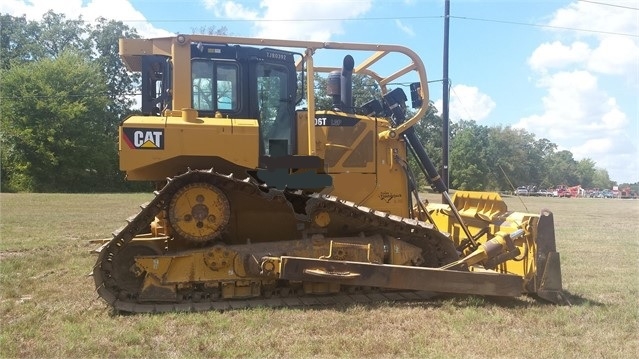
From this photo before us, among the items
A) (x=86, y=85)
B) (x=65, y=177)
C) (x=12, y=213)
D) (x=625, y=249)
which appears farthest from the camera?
(x=86, y=85)

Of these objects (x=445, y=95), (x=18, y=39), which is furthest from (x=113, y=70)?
(x=445, y=95)

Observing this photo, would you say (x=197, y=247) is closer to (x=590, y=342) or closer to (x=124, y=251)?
(x=124, y=251)

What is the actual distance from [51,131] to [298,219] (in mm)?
45412

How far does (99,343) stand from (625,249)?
39.7 feet

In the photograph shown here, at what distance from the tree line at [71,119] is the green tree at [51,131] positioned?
77 millimetres

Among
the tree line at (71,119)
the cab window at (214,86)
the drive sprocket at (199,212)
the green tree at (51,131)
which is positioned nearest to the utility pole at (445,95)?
the cab window at (214,86)

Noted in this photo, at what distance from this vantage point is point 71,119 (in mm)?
47125

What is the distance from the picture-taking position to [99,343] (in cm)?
520

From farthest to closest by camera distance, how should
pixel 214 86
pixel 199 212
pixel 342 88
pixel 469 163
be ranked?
1. pixel 469 163
2. pixel 342 88
3. pixel 214 86
4. pixel 199 212

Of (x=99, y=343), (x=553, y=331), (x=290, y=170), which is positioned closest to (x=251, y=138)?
(x=290, y=170)

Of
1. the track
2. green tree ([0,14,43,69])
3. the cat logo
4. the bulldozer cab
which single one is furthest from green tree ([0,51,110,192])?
the cat logo

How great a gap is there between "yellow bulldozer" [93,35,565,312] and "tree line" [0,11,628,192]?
30.5 m

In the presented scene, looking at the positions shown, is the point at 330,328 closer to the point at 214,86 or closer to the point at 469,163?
the point at 214,86

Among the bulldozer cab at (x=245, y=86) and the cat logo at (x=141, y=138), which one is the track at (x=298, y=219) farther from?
the bulldozer cab at (x=245, y=86)
